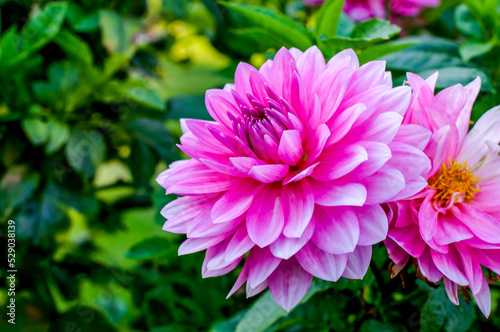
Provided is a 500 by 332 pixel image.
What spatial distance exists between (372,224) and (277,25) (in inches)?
11.9

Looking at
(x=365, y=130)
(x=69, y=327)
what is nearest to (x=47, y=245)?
(x=69, y=327)

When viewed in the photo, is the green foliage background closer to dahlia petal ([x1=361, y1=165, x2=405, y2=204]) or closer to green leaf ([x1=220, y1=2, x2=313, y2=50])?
green leaf ([x1=220, y1=2, x2=313, y2=50])

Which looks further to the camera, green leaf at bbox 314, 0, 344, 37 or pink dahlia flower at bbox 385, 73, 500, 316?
green leaf at bbox 314, 0, 344, 37

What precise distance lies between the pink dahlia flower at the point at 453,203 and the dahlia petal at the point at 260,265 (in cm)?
10

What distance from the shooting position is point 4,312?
3.02 feet

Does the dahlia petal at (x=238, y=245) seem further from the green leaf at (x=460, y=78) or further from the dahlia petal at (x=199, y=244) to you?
the green leaf at (x=460, y=78)

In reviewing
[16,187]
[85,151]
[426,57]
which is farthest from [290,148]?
[16,187]

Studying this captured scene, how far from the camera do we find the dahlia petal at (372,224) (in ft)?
1.16

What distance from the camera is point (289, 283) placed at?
0.39 m

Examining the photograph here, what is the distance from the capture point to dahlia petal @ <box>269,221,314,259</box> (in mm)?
355

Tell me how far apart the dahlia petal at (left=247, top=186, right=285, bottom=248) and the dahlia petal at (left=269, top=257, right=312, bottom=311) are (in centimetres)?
4

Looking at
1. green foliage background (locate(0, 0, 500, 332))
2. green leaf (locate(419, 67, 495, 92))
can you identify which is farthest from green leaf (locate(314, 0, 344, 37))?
green leaf (locate(419, 67, 495, 92))

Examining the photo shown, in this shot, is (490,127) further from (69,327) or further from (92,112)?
(69,327)

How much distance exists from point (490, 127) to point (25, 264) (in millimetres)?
862
